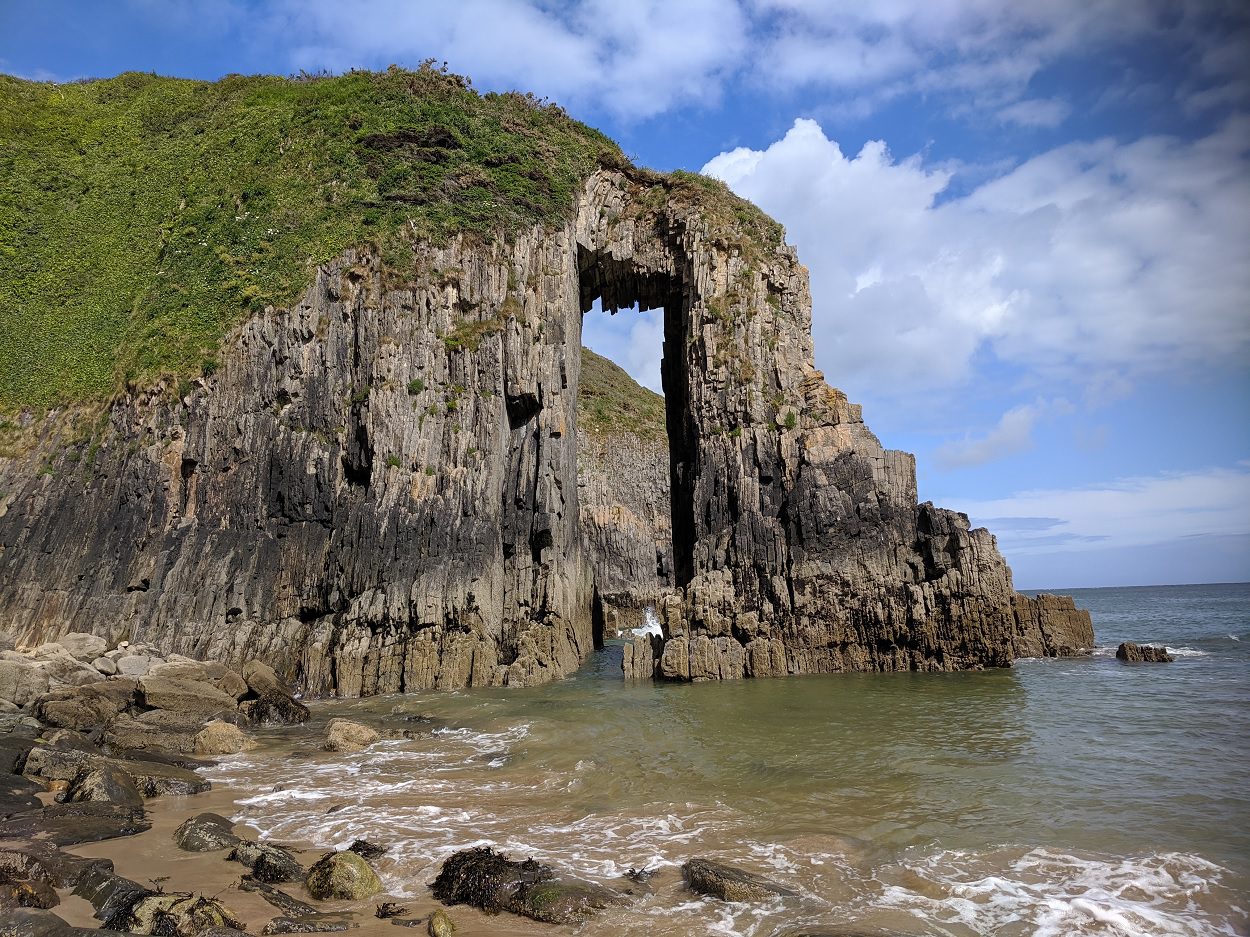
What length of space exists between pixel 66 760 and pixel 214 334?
21739 millimetres

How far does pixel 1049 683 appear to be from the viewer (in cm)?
2064

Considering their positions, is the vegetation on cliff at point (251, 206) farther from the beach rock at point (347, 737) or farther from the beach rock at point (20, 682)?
the beach rock at point (347, 737)

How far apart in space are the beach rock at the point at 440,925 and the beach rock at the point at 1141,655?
90.0ft

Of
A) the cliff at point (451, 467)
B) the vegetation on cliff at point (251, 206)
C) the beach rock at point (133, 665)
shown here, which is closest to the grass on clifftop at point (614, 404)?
the vegetation on cliff at point (251, 206)

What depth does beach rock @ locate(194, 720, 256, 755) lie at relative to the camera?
14570 mm

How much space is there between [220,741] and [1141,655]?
29.6 metres

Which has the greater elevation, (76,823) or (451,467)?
(451,467)

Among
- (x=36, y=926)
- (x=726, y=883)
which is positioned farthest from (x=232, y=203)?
(x=726, y=883)

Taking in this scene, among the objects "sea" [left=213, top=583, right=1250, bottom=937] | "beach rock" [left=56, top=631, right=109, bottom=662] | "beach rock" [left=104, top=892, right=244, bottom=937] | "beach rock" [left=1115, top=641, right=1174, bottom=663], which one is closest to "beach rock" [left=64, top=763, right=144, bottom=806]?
"sea" [left=213, top=583, right=1250, bottom=937]

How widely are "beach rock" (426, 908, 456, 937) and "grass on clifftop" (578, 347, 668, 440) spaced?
5668 cm

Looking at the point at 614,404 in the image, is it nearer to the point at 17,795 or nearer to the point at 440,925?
the point at 17,795

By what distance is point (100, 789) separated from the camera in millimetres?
9992

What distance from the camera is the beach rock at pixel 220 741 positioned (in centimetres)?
1457

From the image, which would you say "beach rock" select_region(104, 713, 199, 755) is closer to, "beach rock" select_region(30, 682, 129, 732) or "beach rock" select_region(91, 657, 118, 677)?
"beach rock" select_region(30, 682, 129, 732)
